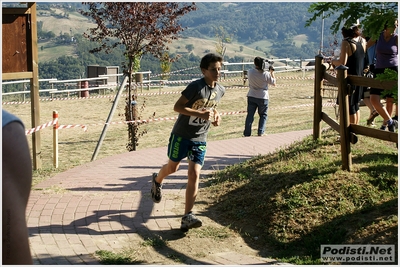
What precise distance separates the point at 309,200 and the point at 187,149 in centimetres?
142

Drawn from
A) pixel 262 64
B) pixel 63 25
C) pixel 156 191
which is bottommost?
pixel 156 191

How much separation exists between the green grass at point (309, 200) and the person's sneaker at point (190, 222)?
1.78 feet

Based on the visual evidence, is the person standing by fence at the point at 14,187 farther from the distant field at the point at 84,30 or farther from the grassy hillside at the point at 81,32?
the distant field at the point at 84,30

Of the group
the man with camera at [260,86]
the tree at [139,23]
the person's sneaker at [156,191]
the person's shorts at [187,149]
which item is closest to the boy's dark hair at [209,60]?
the person's shorts at [187,149]

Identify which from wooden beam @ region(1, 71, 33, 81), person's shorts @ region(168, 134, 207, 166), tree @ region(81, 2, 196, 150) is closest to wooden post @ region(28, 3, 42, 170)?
wooden beam @ region(1, 71, 33, 81)

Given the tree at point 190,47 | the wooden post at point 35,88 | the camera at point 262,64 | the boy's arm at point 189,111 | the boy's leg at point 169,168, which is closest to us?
the boy's arm at point 189,111

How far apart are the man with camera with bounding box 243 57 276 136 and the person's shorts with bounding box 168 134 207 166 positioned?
6.57 meters

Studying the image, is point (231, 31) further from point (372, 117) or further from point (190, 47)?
point (372, 117)

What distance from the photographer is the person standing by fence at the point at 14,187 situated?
1.78m

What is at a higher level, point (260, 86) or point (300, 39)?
point (300, 39)

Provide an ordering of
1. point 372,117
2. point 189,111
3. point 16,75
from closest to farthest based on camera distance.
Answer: point 189,111 → point 16,75 → point 372,117

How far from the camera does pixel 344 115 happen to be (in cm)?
768

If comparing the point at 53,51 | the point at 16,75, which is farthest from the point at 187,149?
the point at 53,51

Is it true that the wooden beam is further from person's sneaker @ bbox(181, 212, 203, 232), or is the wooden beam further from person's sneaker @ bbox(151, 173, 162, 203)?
person's sneaker @ bbox(181, 212, 203, 232)
